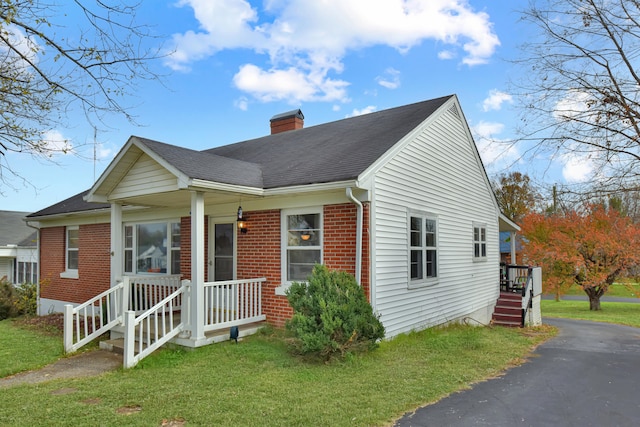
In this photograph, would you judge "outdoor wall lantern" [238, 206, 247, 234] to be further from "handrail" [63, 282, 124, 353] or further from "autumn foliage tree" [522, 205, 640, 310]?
"autumn foliage tree" [522, 205, 640, 310]

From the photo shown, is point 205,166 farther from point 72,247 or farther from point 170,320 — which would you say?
point 72,247

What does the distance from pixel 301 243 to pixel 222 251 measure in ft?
7.89

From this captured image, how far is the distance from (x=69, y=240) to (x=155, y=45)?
11.7 m

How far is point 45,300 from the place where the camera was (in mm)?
14984

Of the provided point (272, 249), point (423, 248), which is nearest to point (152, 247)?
point (272, 249)

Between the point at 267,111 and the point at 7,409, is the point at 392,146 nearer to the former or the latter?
the point at 7,409

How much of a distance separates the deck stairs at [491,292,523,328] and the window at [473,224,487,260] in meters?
1.88

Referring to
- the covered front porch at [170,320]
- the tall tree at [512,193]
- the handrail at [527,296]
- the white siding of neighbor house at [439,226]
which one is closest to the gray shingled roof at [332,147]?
the white siding of neighbor house at [439,226]

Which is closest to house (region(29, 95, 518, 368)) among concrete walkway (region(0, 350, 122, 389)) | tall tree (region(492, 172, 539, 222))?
concrete walkway (region(0, 350, 122, 389))

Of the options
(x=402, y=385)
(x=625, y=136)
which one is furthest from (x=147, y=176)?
(x=625, y=136)

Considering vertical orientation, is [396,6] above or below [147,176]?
above

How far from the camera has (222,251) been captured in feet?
33.0

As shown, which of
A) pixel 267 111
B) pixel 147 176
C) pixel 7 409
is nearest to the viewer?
pixel 7 409

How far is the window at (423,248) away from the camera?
30.4 feet
